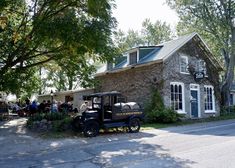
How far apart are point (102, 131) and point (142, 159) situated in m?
8.48

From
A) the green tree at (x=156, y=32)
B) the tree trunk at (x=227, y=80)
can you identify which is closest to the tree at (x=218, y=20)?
the tree trunk at (x=227, y=80)

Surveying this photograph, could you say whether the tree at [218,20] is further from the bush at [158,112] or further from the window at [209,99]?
the bush at [158,112]

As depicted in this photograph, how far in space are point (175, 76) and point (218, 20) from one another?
819 cm

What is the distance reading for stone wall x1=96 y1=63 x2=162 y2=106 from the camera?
79.9 ft

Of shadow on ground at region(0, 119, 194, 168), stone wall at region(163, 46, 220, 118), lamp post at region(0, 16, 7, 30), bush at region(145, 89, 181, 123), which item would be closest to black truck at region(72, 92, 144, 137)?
shadow on ground at region(0, 119, 194, 168)

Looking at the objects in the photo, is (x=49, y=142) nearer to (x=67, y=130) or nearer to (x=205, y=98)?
(x=67, y=130)

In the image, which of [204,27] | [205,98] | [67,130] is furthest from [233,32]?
[67,130]

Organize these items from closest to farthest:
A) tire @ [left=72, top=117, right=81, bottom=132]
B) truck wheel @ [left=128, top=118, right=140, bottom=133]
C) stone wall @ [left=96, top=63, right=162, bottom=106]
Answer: tire @ [left=72, top=117, right=81, bottom=132], truck wheel @ [left=128, top=118, right=140, bottom=133], stone wall @ [left=96, top=63, right=162, bottom=106]

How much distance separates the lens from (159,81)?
78.3 feet

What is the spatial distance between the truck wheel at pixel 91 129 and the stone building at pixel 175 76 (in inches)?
347

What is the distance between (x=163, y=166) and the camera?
8414 millimetres

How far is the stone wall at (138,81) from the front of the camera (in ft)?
79.9

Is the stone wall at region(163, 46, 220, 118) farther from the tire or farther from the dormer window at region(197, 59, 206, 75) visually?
the tire

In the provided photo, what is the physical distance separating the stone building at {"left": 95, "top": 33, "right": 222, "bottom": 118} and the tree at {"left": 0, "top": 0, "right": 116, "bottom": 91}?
279 inches
